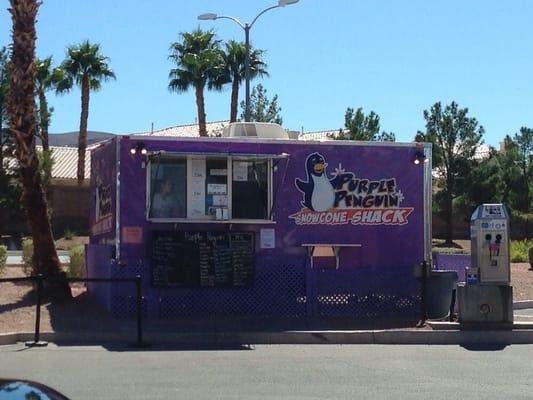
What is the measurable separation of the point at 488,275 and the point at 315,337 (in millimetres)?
3185

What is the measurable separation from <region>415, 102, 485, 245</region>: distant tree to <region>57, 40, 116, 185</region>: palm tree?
18.5 meters

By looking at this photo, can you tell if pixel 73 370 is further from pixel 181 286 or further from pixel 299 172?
pixel 299 172

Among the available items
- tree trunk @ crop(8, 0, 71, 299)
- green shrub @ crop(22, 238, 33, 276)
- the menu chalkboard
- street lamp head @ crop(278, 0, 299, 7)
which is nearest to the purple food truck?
the menu chalkboard

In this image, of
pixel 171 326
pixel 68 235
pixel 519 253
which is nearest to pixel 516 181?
pixel 519 253

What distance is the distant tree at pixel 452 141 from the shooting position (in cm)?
4609

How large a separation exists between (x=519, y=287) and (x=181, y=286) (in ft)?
29.9

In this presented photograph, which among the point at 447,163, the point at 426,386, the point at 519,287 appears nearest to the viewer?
the point at 426,386

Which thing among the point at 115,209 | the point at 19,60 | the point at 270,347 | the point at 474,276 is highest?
the point at 19,60

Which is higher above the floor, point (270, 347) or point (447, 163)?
point (447, 163)

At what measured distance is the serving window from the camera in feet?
52.1

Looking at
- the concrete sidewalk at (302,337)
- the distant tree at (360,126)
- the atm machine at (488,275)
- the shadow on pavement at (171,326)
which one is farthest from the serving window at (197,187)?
the distant tree at (360,126)

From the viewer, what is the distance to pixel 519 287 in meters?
20.8

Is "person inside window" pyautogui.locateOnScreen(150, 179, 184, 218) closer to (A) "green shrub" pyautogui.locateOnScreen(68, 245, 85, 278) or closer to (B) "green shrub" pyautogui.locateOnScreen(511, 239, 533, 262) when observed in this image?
(A) "green shrub" pyautogui.locateOnScreen(68, 245, 85, 278)

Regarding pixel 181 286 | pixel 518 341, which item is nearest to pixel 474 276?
pixel 518 341
